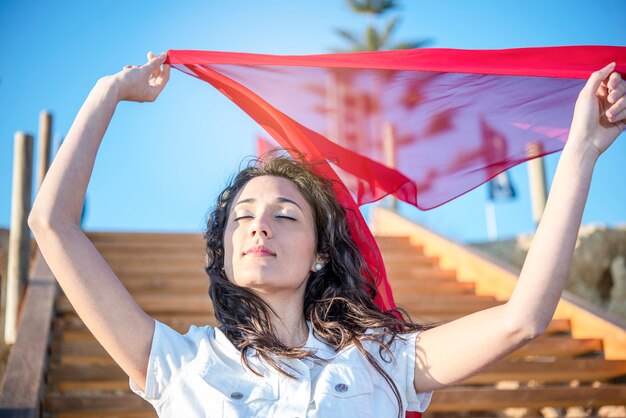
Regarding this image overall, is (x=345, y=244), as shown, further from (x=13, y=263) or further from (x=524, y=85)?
(x=13, y=263)

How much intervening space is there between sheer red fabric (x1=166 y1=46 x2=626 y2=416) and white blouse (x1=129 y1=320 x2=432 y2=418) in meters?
0.46

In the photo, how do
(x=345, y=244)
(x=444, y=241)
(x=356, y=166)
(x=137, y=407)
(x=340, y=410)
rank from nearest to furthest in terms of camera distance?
(x=340, y=410), (x=345, y=244), (x=356, y=166), (x=137, y=407), (x=444, y=241)

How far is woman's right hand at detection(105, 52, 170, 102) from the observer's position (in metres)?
2.05

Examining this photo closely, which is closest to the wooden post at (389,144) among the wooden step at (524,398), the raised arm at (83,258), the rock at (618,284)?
the raised arm at (83,258)

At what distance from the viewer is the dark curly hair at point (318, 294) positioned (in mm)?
2047

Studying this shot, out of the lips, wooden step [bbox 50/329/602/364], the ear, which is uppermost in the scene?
the lips

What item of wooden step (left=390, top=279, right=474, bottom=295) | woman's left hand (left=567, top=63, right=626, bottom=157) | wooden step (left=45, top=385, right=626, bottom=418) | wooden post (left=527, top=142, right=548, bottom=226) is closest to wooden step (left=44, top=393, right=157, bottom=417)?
wooden step (left=45, top=385, right=626, bottom=418)

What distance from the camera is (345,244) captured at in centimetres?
236

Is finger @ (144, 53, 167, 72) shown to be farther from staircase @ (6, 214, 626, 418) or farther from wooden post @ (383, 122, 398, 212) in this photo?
staircase @ (6, 214, 626, 418)

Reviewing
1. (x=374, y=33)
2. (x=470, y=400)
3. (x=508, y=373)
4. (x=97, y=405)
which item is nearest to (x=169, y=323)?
(x=97, y=405)

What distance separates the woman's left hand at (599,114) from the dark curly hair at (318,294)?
0.68m

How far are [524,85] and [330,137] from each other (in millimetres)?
756

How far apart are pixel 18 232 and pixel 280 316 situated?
4149mm

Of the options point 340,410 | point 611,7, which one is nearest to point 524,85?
point 340,410
